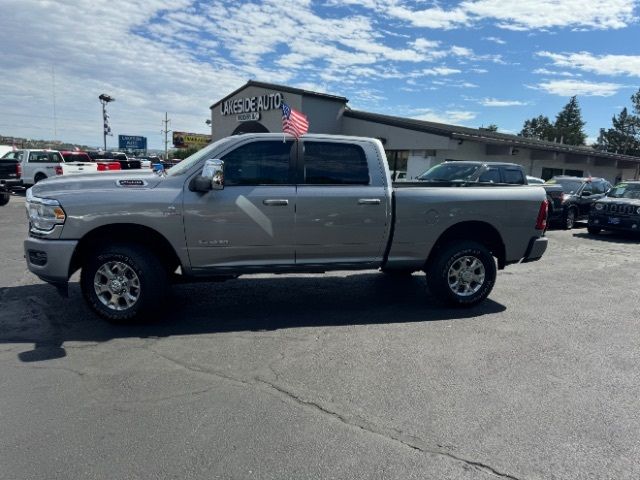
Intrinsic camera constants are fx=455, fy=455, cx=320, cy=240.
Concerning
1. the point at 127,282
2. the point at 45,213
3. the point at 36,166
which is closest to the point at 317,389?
the point at 127,282

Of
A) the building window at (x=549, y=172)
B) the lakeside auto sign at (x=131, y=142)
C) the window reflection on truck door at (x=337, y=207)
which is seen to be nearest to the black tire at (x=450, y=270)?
the window reflection on truck door at (x=337, y=207)

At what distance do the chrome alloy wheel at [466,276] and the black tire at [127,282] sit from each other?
3.46 m

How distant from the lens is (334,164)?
533 centimetres

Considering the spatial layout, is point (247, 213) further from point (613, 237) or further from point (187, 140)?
point (187, 140)

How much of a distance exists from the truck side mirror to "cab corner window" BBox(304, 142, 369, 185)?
3.24 ft

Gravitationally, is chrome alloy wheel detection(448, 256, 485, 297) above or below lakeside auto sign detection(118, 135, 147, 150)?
below

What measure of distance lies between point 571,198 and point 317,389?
1468cm

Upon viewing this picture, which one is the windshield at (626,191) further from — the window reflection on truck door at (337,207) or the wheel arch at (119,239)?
the wheel arch at (119,239)

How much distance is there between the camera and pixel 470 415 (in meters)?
3.29

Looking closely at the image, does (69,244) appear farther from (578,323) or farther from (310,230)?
(578,323)

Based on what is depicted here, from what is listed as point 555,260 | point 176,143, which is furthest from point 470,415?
point 176,143

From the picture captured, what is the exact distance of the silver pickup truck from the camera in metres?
4.67

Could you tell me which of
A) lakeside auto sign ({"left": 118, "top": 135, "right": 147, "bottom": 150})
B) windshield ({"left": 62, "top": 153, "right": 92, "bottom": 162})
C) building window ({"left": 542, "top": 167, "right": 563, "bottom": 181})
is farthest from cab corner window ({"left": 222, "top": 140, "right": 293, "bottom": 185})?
lakeside auto sign ({"left": 118, "top": 135, "right": 147, "bottom": 150})

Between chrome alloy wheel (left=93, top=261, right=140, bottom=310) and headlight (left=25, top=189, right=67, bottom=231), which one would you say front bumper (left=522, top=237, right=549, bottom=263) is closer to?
chrome alloy wheel (left=93, top=261, right=140, bottom=310)
